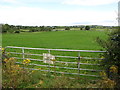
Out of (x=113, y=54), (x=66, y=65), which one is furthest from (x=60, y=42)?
(x=113, y=54)

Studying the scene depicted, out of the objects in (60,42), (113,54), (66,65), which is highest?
(113,54)

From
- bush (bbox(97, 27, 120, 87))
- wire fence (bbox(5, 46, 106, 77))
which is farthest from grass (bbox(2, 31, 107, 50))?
bush (bbox(97, 27, 120, 87))

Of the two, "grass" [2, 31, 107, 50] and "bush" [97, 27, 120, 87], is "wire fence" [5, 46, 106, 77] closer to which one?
"bush" [97, 27, 120, 87]

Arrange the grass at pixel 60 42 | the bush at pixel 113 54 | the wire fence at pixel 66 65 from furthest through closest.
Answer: the grass at pixel 60 42 → the wire fence at pixel 66 65 → the bush at pixel 113 54

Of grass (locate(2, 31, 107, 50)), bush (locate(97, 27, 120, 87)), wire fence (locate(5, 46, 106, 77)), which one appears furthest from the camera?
grass (locate(2, 31, 107, 50))

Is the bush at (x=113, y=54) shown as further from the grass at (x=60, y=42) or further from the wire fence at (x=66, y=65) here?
the grass at (x=60, y=42)

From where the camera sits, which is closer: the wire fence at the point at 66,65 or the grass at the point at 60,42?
the wire fence at the point at 66,65

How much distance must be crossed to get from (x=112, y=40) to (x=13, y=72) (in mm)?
3451

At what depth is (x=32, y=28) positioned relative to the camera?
63406 mm

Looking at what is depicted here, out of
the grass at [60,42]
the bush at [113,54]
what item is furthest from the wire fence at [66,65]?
the grass at [60,42]

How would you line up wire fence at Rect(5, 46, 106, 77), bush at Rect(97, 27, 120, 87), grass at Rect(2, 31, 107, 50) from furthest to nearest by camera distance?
grass at Rect(2, 31, 107, 50) < wire fence at Rect(5, 46, 106, 77) < bush at Rect(97, 27, 120, 87)

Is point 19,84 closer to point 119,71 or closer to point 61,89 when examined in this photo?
point 61,89

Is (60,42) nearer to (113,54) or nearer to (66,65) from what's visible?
(66,65)
